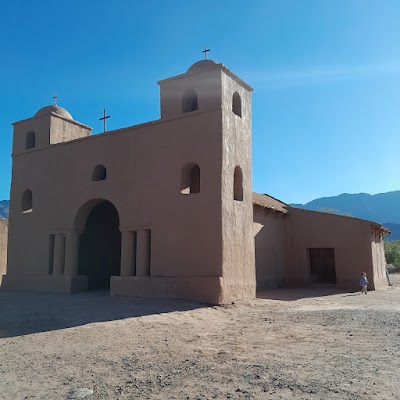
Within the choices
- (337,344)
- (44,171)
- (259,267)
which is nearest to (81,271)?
(44,171)

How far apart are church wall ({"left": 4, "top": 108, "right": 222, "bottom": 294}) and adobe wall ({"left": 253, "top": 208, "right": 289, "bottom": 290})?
18.6ft

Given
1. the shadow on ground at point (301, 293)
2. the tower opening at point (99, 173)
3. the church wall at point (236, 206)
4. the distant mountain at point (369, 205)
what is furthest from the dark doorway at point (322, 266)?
the distant mountain at point (369, 205)

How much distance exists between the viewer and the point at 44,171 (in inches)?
720

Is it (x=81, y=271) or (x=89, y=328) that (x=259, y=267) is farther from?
(x=89, y=328)

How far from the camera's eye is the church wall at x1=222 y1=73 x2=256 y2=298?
13586mm

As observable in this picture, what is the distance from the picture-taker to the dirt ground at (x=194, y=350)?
534cm

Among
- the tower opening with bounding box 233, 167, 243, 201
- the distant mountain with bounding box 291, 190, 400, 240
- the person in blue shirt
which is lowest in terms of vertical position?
the person in blue shirt

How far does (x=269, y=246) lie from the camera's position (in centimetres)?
2022

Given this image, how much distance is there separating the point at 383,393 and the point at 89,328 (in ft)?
21.4

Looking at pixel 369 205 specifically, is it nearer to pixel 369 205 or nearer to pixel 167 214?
pixel 369 205

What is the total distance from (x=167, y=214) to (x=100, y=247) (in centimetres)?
636

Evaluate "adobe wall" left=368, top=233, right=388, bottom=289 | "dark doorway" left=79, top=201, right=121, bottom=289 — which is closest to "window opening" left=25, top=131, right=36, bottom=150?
"dark doorway" left=79, top=201, right=121, bottom=289

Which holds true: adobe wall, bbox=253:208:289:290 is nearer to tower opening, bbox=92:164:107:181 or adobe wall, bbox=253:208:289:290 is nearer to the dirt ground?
the dirt ground

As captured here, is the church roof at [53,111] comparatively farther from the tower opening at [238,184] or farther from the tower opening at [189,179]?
the tower opening at [238,184]
